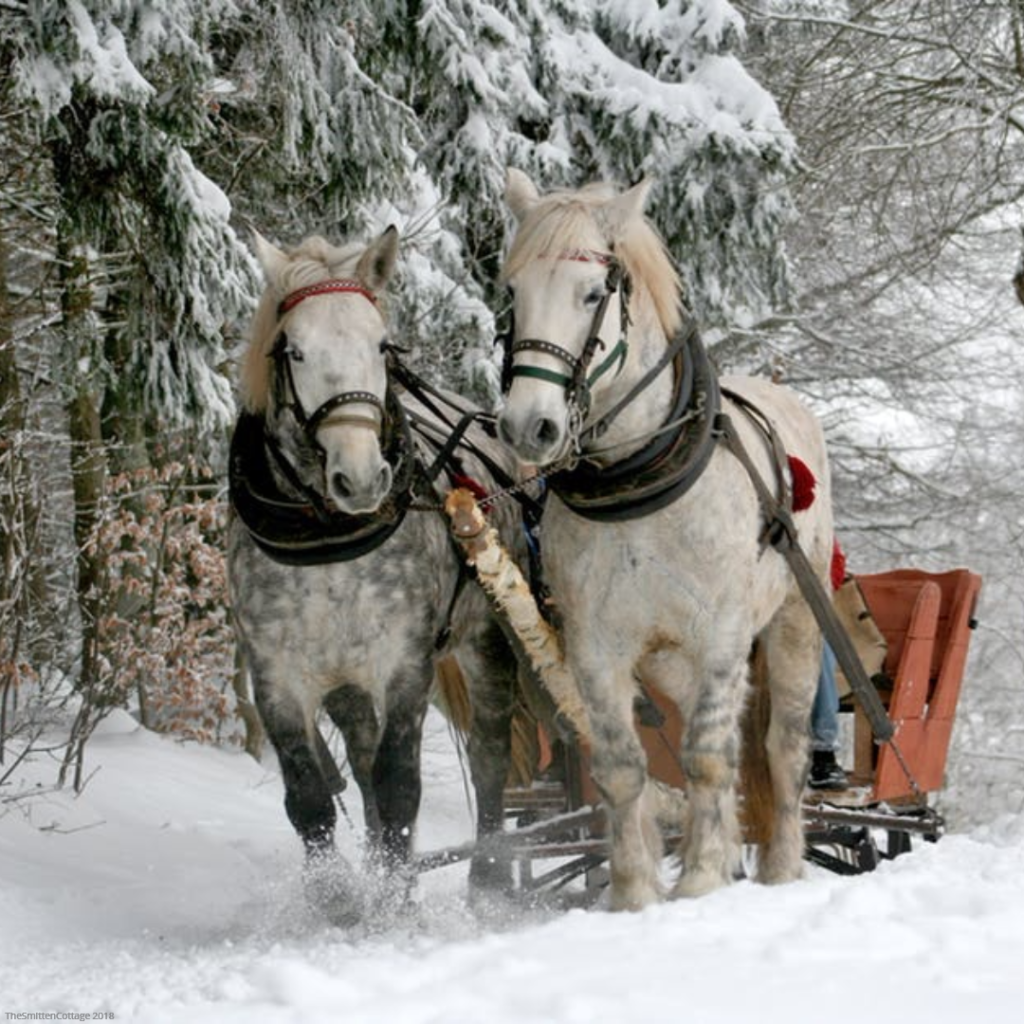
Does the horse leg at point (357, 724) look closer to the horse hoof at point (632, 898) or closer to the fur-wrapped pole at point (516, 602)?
the fur-wrapped pole at point (516, 602)

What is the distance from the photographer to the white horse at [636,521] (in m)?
Answer: 4.25

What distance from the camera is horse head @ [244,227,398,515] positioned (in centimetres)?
441

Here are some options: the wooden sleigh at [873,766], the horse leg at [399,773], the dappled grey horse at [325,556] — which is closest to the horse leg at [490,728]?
the wooden sleigh at [873,766]

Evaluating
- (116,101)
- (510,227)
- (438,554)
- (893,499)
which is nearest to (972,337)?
(893,499)

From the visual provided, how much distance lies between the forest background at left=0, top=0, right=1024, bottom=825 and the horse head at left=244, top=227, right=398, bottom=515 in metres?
2.49

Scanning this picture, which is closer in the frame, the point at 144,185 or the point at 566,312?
the point at 566,312

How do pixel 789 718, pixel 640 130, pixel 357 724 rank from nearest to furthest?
pixel 789 718
pixel 357 724
pixel 640 130

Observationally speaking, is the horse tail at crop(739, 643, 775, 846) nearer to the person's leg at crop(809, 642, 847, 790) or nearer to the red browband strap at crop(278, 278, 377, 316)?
the person's leg at crop(809, 642, 847, 790)

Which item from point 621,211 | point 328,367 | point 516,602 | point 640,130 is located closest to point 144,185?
point 328,367

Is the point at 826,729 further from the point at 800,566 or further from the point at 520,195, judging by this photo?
the point at 520,195

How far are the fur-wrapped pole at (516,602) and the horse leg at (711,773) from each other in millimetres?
425

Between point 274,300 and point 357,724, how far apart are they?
166cm

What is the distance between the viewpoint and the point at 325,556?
471 centimetres

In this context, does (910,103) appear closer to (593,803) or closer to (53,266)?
(53,266)
